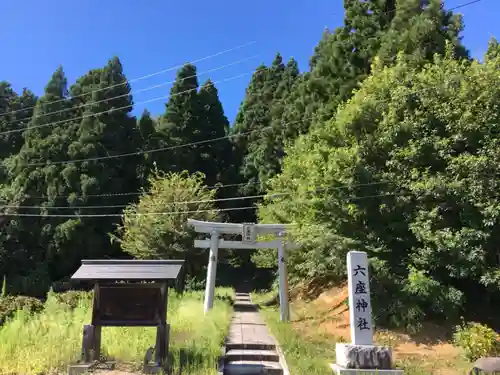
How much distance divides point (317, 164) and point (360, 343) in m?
7.37

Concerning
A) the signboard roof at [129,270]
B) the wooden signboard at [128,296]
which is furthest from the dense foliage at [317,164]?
the wooden signboard at [128,296]

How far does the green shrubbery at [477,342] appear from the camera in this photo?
34.1 feet

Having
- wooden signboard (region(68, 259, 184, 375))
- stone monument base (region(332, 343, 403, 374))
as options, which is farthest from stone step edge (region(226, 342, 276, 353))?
wooden signboard (region(68, 259, 184, 375))

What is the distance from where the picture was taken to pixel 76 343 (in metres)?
9.52

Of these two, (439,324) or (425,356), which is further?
(439,324)

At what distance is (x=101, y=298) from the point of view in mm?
9195

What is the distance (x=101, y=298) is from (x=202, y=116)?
97.6ft

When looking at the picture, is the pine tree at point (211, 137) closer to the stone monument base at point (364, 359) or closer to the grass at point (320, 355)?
the grass at point (320, 355)

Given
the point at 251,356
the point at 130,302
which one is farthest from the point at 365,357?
the point at 130,302

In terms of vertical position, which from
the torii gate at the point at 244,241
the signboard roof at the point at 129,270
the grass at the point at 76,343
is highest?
the torii gate at the point at 244,241

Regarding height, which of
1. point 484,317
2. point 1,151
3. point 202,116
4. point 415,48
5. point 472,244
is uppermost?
point 202,116

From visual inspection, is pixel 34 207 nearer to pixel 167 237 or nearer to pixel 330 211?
pixel 167 237

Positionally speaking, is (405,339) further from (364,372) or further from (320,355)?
(364,372)

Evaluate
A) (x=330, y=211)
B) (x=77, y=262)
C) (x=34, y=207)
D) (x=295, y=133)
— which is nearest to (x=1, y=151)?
(x=34, y=207)
